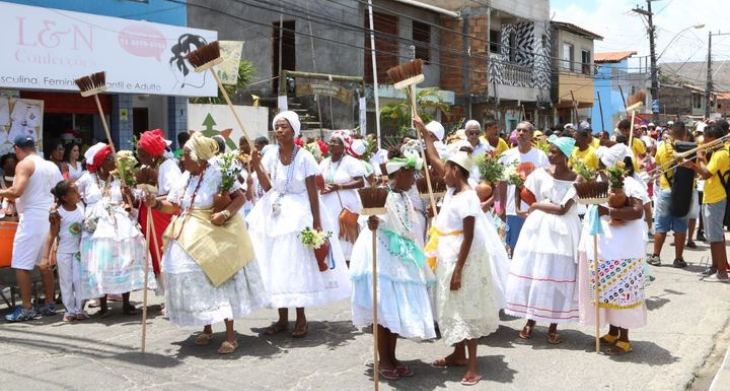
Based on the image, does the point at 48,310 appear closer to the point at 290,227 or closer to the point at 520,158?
the point at 290,227

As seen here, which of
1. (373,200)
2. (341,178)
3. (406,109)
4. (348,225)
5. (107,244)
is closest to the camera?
(373,200)

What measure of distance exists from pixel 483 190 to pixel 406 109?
647 inches

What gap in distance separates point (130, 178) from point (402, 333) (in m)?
3.35

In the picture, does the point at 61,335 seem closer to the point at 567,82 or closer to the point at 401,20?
the point at 401,20

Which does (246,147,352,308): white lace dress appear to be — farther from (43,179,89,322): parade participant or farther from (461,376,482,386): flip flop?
(43,179,89,322): parade participant

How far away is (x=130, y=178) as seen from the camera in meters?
7.00

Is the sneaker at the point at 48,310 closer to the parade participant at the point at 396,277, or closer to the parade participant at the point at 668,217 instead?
the parade participant at the point at 396,277

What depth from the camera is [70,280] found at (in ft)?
24.8

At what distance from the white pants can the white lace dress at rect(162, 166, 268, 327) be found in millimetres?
1900

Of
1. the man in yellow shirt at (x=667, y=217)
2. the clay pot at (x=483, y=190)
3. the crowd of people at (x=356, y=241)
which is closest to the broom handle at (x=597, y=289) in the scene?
the crowd of people at (x=356, y=241)

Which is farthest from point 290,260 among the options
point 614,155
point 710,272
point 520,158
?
point 710,272

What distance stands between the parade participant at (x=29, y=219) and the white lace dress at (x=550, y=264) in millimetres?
4911

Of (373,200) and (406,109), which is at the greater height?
(406,109)

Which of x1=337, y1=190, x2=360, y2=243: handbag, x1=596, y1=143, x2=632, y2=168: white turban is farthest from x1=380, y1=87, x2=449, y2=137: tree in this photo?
x1=596, y1=143, x2=632, y2=168: white turban
